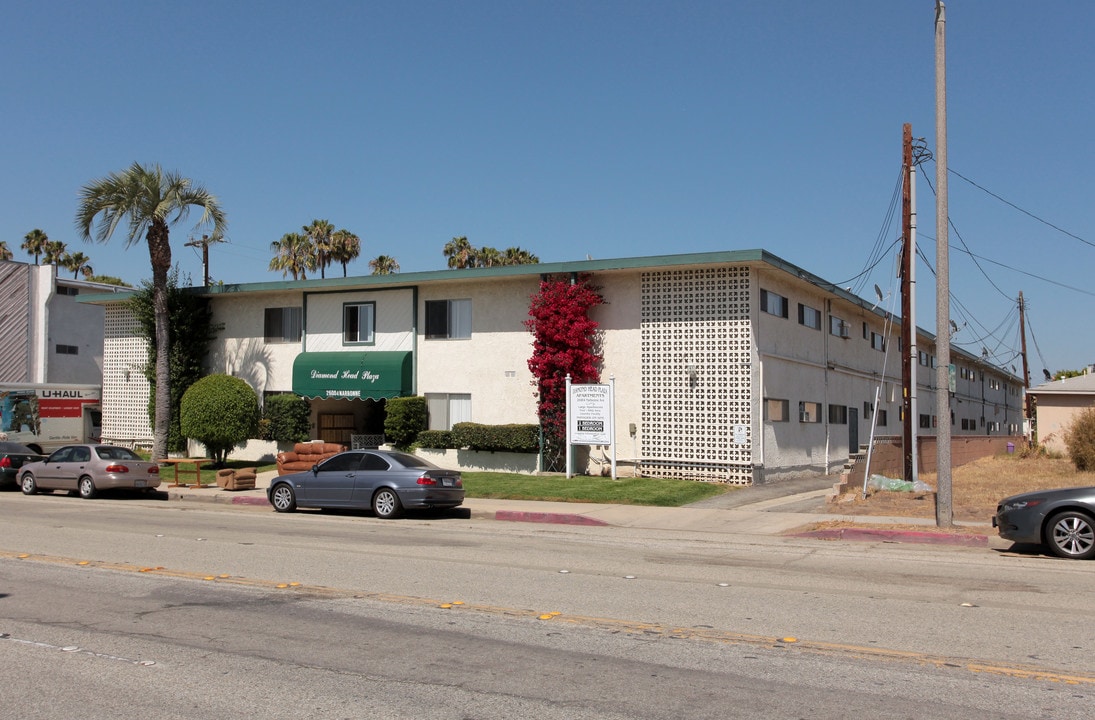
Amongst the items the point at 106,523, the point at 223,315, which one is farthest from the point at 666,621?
the point at 223,315

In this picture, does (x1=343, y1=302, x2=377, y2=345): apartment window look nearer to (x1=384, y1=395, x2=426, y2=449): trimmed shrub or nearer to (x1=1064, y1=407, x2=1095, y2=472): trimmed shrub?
(x1=384, y1=395, x2=426, y2=449): trimmed shrub

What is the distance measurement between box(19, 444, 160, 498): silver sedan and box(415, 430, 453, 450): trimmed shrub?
7.85 m

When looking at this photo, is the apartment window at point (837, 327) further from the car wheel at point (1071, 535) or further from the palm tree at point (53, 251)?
the palm tree at point (53, 251)

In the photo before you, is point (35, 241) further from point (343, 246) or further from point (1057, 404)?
point (1057, 404)

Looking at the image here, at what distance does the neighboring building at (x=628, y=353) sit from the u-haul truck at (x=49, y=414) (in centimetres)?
93

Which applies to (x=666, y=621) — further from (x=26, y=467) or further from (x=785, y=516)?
(x=26, y=467)

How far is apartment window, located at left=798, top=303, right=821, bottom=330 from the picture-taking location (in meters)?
29.9

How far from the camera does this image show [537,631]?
8.49 meters

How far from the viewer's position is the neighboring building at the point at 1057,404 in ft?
113

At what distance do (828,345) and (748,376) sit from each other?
8.73m

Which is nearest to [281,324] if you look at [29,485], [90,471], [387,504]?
[90,471]

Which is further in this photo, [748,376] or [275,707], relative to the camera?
[748,376]

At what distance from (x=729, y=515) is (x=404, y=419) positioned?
42.2 feet

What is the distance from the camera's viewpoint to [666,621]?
29.2ft
